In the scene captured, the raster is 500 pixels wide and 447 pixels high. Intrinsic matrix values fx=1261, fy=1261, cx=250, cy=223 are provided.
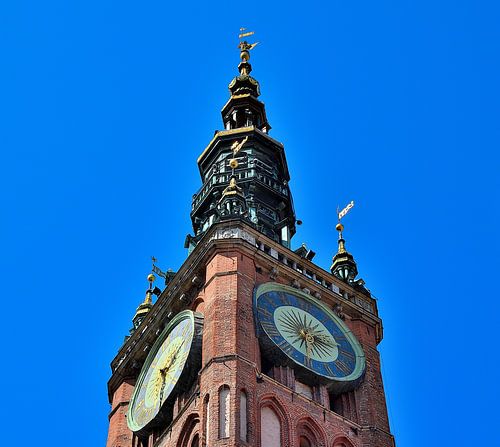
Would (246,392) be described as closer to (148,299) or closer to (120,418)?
(120,418)

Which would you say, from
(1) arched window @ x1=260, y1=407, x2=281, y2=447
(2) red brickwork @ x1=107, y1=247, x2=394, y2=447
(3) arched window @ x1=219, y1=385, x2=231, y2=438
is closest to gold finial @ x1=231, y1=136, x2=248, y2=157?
(2) red brickwork @ x1=107, y1=247, x2=394, y2=447

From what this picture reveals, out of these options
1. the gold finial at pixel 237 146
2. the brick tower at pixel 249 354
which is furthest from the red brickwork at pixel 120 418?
the gold finial at pixel 237 146

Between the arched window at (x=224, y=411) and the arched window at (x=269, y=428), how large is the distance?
118 centimetres

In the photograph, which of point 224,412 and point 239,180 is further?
point 239,180

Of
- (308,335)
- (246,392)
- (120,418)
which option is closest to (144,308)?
(120,418)

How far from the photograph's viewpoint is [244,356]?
3422cm

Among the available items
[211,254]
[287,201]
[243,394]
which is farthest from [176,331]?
[287,201]

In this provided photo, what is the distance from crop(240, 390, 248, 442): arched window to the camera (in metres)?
31.8

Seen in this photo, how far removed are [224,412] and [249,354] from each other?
8.70 ft

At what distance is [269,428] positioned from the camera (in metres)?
33.2

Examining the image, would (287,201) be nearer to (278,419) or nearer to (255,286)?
(255,286)

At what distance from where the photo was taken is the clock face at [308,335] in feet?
118

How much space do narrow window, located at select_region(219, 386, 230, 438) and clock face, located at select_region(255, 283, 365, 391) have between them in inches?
119

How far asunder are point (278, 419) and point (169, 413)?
388cm
